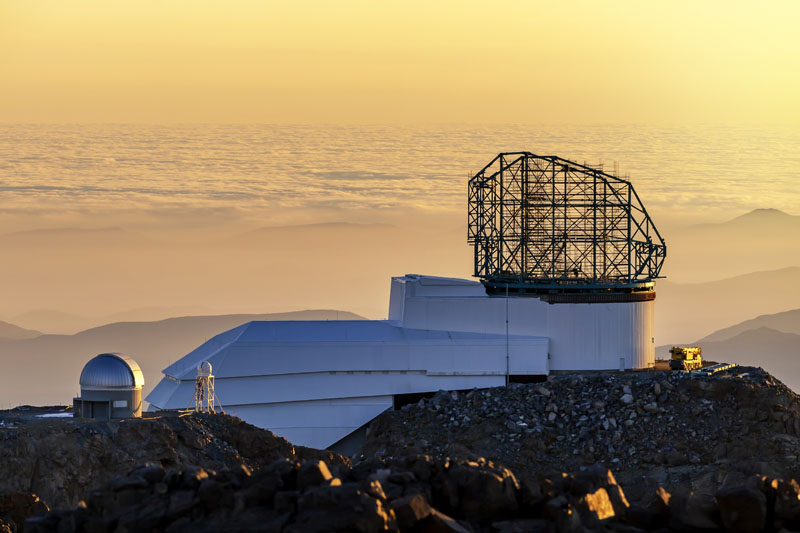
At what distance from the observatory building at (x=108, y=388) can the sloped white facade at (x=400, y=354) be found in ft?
34.3

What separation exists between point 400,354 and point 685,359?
15.6m

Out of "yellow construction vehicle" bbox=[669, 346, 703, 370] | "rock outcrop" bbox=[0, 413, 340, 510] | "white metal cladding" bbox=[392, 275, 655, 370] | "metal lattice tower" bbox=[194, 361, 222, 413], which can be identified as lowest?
"rock outcrop" bbox=[0, 413, 340, 510]

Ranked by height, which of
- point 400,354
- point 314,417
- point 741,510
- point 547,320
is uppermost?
point 547,320

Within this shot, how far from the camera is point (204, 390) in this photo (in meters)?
62.3

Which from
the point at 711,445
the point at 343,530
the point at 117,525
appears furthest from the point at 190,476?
the point at 711,445

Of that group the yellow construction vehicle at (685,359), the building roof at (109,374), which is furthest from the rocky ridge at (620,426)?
the building roof at (109,374)

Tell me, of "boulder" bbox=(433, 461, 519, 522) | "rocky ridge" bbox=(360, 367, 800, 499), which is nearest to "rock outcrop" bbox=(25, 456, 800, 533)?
"boulder" bbox=(433, 461, 519, 522)

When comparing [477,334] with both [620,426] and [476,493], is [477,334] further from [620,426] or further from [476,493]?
[476,493]

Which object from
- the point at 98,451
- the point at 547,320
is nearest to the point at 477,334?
the point at 547,320

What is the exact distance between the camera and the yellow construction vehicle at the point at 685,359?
239 feet

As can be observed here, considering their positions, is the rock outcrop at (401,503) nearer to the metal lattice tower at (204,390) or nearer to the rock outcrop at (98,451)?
the rock outcrop at (98,451)

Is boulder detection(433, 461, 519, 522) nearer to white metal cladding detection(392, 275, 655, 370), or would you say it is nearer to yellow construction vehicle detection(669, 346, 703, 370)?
white metal cladding detection(392, 275, 655, 370)

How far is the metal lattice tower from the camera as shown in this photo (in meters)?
59.5

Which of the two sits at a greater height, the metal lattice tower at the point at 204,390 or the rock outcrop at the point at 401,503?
the metal lattice tower at the point at 204,390
